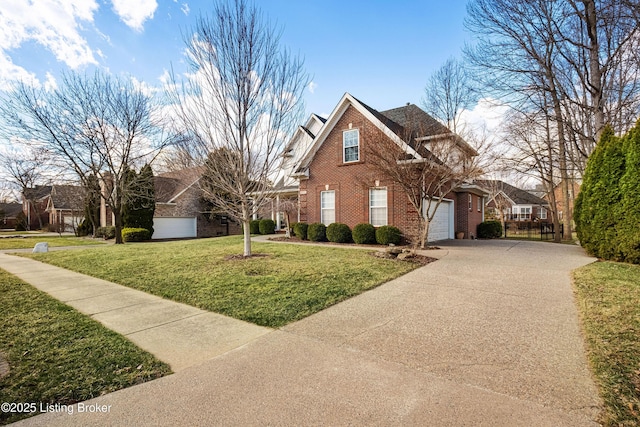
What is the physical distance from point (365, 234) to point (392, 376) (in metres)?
11.3

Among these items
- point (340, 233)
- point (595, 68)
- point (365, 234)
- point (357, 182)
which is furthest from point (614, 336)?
point (357, 182)

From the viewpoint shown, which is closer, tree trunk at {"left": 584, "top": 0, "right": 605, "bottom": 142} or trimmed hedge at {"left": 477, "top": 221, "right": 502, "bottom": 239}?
tree trunk at {"left": 584, "top": 0, "right": 605, "bottom": 142}

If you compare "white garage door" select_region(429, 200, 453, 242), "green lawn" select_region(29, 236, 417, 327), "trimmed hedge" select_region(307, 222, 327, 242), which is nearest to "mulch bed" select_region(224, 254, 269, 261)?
"green lawn" select_region(29, 236, 417, 327)

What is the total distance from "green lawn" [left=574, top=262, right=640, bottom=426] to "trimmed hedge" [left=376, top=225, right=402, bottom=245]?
6919 mm

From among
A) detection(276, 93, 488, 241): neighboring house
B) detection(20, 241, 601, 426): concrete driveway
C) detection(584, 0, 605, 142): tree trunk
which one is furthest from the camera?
detection(276, 93, 488, 241): neighboring house

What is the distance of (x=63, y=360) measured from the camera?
345 cm

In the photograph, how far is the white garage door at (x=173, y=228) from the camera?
80.7 feet

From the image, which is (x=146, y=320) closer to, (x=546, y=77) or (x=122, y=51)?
(x=122, y=51)

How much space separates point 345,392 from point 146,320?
143 inches

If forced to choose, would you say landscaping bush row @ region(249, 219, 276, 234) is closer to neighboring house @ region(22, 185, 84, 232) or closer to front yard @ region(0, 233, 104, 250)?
front yard @ region(0, 233, 104, 250)

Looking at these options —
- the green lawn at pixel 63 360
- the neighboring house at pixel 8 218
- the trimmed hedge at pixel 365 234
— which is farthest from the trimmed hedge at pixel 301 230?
the neighboring house at pixel 8 218

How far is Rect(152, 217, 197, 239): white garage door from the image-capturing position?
24.6 metres

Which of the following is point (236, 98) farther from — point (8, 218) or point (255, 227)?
point (8, 218)

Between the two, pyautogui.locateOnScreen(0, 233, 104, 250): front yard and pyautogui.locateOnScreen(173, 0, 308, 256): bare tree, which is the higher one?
pyautogui.locateOnScreen(173, 0, 308, 256): bare tree
